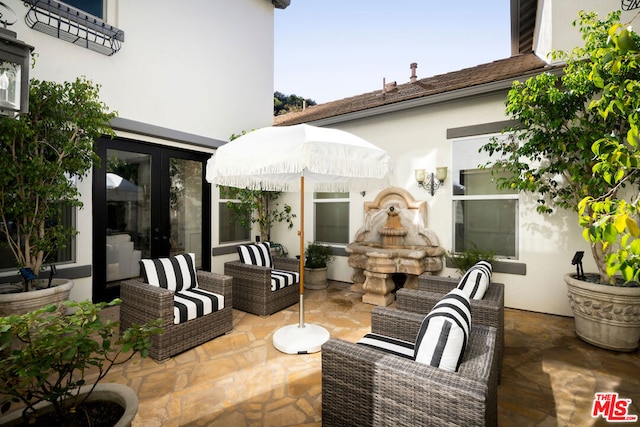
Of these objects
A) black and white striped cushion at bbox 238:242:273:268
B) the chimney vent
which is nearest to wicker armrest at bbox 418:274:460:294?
black and white striped cushion at bbox 238:242:273:268

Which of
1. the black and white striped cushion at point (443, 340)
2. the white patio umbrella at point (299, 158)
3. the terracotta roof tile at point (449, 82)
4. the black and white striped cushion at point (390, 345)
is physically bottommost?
the black and white striped cushion at point (390, 345)

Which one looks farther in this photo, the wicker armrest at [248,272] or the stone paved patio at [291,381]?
the wicker armrest at [248,272]

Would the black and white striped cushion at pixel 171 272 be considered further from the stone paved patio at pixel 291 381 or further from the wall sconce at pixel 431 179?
the wall sconce at pixel 431 179

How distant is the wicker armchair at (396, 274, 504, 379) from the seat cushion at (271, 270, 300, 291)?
6.19 feet

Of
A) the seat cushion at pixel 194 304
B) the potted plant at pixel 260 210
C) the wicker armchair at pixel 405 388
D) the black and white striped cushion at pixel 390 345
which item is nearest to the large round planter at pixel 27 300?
the seat cushion at pixel 194 304

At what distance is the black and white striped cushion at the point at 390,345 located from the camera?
7.06 ft

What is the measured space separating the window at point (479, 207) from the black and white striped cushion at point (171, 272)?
4.22m

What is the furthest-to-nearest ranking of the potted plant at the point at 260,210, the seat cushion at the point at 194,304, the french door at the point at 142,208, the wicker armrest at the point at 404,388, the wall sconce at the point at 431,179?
the potted plant at the point at 260,210, the wall sconce at the point at 431,179, the french door at the point at 142,208, the seat cushion at the point at 194,304, the wicker armrest at the point at 404,388

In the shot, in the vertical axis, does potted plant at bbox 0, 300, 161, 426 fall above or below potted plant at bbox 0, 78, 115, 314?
below

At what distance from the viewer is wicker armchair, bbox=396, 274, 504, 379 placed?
8.39 ft

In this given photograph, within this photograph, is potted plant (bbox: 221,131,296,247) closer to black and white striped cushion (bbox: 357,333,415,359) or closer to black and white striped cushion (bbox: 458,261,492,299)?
black and white striped cushion (bbox: 357,333,415,359)

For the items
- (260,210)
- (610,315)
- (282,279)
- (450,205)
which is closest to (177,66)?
(260,210)

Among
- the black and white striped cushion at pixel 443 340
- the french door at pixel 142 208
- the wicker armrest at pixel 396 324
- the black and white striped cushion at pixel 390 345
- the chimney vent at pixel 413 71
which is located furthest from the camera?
the chimney vent at pixel 413 71

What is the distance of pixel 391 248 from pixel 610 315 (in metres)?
2.88
